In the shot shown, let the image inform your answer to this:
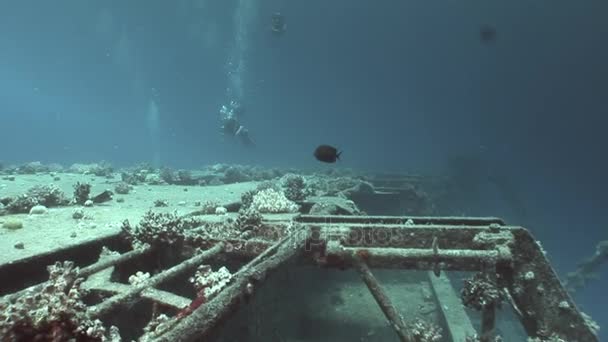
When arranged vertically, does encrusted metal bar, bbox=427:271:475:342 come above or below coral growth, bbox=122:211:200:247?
below

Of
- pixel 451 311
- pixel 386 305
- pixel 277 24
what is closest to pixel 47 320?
pixel 386 305

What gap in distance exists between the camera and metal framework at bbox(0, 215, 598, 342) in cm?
329

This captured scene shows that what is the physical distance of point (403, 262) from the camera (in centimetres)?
425

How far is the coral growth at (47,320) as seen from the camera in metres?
1.84

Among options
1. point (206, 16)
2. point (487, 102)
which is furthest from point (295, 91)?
point (487, 102)

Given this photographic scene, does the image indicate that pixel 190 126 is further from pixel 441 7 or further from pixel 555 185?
pixel 555 185

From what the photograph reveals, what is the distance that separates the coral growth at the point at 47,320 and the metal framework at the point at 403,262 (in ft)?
2.73

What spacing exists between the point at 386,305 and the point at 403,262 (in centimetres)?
64

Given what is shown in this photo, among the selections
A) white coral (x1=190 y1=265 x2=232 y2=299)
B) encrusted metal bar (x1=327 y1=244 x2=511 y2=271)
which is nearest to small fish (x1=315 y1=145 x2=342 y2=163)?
encrusted metal bar (x1=327 y1=244 x2=511 y2=271)

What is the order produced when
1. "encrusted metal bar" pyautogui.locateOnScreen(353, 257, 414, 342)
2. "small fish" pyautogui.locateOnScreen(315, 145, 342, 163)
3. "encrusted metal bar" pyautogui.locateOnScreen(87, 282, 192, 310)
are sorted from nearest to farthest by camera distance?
"encrusted metal bar" pyautogui.locateOnScreen(87, 282, 192, 310), "encrusted metal bar" pyautogui.locateOnScreen(353, 257, 414, 342), "small fish" pyautogui.locateOnScreen(315, 145, 342, 163)

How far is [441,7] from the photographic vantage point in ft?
285

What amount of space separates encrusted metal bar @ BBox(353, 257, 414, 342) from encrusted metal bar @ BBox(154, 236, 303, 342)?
0.92 m

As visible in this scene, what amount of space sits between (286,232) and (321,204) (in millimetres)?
3322

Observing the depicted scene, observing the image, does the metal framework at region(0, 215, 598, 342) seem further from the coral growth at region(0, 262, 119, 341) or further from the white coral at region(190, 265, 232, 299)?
the coral growth at region(0, 262, 119, 341)
